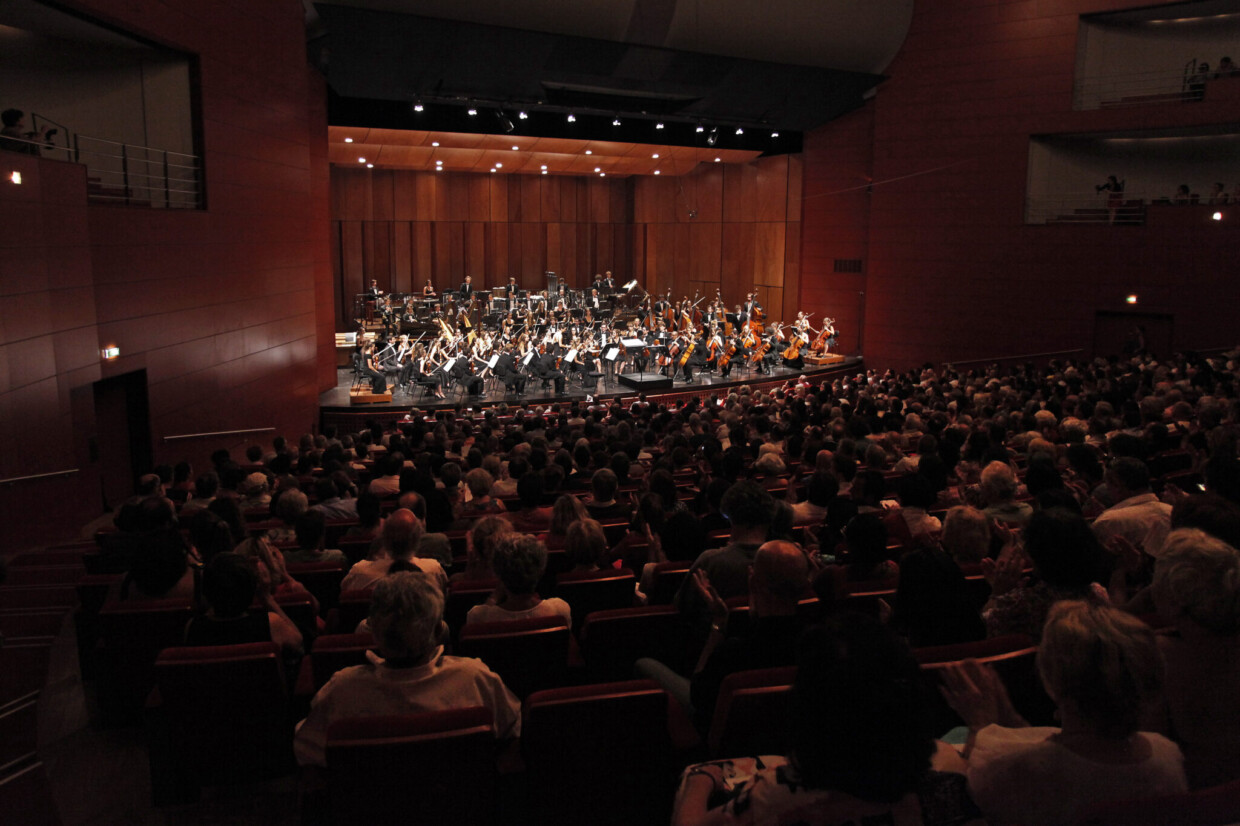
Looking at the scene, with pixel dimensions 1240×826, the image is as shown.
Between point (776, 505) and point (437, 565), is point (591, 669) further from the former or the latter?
point (776, 505)

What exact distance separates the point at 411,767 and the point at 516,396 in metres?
11.2

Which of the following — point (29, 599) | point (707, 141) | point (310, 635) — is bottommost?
point (29, 599)

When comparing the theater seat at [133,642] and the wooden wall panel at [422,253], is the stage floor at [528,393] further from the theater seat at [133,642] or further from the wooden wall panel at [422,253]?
the theater seat at [133,642]

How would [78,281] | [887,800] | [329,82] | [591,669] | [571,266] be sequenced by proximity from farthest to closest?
[571,266] → [329,82] → [78,281] → [591,669] → [887,800]

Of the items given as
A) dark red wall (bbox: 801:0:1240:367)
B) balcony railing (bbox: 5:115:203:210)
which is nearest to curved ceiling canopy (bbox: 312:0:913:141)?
dark red wall (bbox: 801:0:1240:367)

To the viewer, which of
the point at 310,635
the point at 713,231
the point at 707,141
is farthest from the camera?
the point at 713,231

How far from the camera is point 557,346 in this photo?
42.8 feet

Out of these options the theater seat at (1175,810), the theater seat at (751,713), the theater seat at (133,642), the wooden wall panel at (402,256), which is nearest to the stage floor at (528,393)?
the wooden wall panel at (402,256)

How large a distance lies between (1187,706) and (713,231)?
65.8ft

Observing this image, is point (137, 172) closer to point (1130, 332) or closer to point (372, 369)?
point (372, 369)

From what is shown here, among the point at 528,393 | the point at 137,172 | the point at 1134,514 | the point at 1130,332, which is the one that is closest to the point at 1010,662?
the point at 1134,514

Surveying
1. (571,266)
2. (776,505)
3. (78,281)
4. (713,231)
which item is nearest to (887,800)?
(776,505)

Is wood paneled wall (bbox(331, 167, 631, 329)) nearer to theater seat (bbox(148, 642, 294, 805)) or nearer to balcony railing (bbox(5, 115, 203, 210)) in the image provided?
balcony railing (bbox(5, 115, 203, 210))

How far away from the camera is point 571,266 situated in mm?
22703
